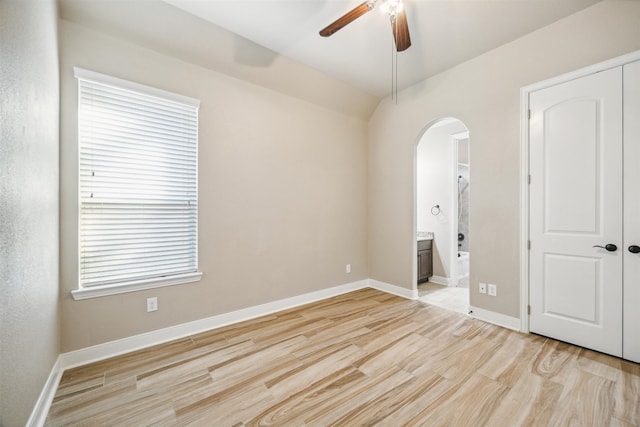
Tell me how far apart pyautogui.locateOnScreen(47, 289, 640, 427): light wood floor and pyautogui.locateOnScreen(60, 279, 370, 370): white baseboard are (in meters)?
0.09

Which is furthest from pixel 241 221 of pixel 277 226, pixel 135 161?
pixel 135 161

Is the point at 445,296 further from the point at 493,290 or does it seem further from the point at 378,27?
the point at 378,27

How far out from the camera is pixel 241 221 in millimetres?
3018

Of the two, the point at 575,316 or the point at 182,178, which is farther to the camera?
the point at 182,178

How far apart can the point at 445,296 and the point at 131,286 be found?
12.9 ft

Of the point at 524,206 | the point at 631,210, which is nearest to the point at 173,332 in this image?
the point at 524,206

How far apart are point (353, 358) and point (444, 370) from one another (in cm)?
73

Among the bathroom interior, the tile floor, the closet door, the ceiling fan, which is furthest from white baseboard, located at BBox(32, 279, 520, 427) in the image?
the ceiling fan

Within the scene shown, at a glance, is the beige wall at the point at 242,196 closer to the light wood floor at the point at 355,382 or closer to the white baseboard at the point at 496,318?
the light wood floor at the point at 355,382

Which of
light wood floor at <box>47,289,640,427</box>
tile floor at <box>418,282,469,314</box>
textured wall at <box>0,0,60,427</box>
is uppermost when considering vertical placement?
textured wall at <box>0,0,60,427</box>

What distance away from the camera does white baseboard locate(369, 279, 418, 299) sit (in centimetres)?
377

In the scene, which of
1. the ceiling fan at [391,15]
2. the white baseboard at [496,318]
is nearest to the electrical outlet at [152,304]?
the ceiling fan at [391,15]

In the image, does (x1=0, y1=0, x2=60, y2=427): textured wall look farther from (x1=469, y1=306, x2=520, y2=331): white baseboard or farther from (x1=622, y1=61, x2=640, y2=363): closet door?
(x1=622, y1=61, x2=640, y2=363): closet door

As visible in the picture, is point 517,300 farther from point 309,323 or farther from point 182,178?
point 182,178
